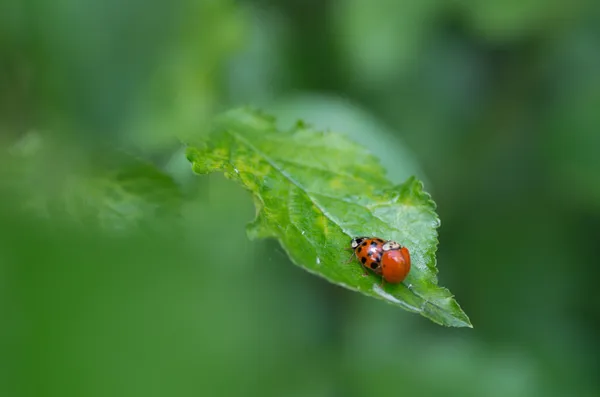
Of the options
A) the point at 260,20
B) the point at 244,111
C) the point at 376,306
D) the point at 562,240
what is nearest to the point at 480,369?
the point at 376,306

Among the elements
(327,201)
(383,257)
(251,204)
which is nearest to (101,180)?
(327,201)

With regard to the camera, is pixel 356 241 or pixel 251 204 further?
pixel 251 204

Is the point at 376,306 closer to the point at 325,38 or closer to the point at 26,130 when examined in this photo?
the point at 325,38

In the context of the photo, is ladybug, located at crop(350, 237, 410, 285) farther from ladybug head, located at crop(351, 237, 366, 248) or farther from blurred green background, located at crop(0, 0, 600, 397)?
blurred green background, located at crop(0, 0, 600, 397)

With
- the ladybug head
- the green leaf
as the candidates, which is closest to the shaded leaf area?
the green leaf

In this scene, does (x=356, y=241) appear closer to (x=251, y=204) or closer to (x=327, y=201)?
(x=327, y=201)

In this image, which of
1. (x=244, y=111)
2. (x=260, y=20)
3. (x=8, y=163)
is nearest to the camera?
(x=8, y=163)
